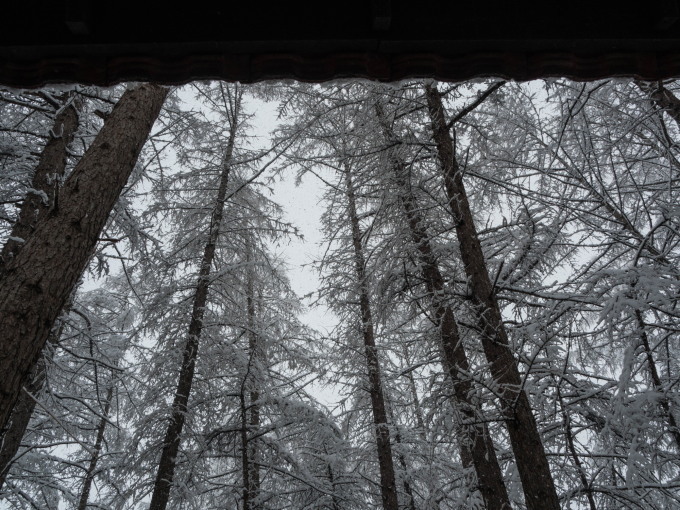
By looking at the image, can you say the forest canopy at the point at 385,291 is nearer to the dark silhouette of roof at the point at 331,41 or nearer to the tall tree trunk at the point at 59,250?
the tall tree trunk at the point at 59,250

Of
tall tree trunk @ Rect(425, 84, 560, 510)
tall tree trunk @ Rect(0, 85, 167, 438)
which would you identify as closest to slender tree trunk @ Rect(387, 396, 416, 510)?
tall tree trunk @ Rect(425, 84, 560, 510)

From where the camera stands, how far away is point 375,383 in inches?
379

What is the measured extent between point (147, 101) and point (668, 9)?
199 inches

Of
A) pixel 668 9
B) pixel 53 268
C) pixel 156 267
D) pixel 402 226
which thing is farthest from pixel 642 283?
pixel 156 267

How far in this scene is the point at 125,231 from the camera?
27.1 ft

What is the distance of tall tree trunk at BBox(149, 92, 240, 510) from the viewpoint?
730 centimetres

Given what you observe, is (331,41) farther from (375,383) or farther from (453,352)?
(375,383)

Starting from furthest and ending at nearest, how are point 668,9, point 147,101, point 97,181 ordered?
point 147,101 < point 97,181 < point 668,9

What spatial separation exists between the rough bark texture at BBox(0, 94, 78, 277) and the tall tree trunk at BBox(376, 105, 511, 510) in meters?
4.67

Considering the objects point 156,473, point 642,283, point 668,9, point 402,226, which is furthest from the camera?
point 156,473

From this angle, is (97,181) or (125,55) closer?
(125,55)

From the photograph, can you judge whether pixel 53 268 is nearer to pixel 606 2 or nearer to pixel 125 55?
pixel 125 55

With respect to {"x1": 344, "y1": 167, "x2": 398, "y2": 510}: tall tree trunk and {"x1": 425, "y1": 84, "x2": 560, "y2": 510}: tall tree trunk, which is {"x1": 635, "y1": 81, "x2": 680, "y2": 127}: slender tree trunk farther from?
{"x1": 344, "y1": 167, "x2": 398, "y2": 510}: tall tree trunk

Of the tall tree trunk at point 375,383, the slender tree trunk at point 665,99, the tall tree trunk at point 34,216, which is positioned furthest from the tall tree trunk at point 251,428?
the slender tree trunk at point 665,99
